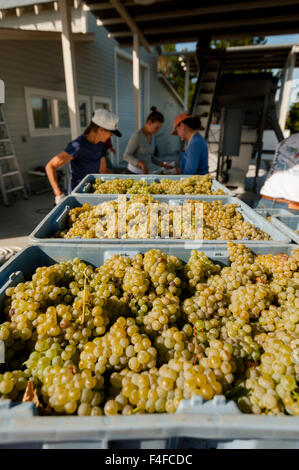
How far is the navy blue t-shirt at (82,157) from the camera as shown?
3656 mm

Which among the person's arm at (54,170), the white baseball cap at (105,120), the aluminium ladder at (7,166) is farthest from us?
the aluminium ladder at (7,166)

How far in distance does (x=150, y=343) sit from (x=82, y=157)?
318cm

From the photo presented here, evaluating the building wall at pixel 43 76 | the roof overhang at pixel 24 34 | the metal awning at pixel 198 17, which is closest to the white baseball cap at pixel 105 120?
the metal awning at pixel 198 17

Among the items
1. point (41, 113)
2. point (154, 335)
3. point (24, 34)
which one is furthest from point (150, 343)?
point (41, 113)

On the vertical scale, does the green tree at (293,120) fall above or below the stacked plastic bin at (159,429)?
above

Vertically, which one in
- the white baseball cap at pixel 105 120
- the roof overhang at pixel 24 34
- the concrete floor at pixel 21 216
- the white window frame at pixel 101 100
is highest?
the roof overhang at pixel 24 34

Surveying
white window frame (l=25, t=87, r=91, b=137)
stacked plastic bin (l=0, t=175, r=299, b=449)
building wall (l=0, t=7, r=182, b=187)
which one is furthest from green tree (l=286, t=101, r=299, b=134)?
stacked plastic bin (l=0, t=175, r=299, b=449)

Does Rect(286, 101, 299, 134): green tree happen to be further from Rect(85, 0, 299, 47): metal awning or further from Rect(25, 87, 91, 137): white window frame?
Answer: Rect(25, 87, 91, 137): white window frame

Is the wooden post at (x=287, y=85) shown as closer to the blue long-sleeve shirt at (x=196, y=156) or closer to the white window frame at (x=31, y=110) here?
the white window frame at (x=31, y=110)

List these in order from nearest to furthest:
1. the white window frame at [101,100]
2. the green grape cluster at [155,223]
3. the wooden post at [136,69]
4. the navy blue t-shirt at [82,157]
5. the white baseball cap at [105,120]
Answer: the green grape cluster at [155,223]
the white baseball cap at [105,120]
the navy blue t-shirt at [82,157]
the wooden post at [136,69]
the white window frame at [101,100]

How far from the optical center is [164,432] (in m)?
0.81

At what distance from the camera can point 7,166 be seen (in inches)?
328

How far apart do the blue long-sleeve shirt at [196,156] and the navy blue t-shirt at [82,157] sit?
131 cm

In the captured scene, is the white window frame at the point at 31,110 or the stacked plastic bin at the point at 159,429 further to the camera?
the white window frame at the point at 31,110
